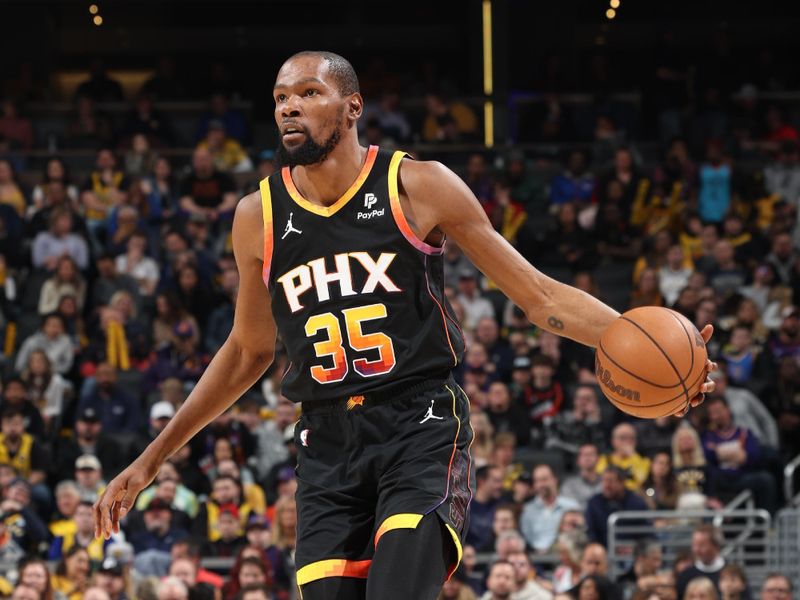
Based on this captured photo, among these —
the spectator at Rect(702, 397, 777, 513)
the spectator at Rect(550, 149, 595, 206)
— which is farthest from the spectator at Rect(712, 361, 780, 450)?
the spectator at Rect(550, 149, 595, 206)

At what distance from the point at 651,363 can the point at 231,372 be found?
1.55 m

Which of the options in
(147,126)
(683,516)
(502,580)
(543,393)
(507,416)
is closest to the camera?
(502,580)

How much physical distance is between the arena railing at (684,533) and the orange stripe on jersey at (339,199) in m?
7.29

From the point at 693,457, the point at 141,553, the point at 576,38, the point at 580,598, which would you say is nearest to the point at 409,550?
the point at 580,598

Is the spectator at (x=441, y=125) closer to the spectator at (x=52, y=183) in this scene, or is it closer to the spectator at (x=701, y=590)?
the spectator at (x=52, y=183)

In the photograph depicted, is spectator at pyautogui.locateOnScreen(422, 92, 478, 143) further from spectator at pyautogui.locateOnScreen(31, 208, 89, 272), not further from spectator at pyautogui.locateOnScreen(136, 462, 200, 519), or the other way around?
spectator at pyautogui.locateOnScreen(136, 462, 200, 519)

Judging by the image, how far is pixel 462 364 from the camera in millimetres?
14070

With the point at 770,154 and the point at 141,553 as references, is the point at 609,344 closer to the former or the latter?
the point at 141,553

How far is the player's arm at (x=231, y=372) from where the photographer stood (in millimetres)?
4945

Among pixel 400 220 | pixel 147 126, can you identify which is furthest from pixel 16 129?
pixel 400 220

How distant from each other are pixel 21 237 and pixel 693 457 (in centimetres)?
792

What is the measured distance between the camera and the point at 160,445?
16.7 ft

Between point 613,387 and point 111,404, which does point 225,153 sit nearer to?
point 111,404

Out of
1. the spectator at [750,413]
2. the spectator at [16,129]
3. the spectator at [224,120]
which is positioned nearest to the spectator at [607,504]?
the spectator at [750,413]
